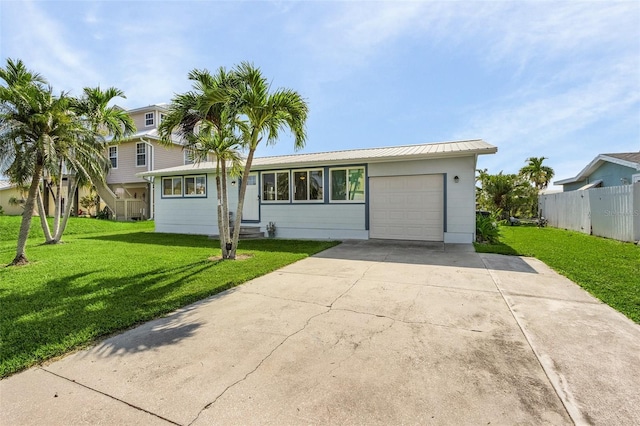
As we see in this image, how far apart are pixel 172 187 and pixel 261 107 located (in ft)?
32.9

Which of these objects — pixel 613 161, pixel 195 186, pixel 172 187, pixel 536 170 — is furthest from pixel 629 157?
pixel 172 187

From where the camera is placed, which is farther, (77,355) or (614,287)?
(614,287)

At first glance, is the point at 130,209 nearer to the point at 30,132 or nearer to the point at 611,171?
the point at 30,132

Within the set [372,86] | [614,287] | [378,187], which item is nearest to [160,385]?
[614,287]

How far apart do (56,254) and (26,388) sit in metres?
7.81

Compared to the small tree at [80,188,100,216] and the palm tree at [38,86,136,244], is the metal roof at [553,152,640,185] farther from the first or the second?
the small tree at [80,188,100,216]

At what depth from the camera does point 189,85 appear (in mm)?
6836

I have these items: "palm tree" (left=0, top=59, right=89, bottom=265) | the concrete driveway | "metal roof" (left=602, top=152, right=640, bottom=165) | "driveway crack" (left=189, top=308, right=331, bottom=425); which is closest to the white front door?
"palm tree" (left=0, top=59, right=89, bottom=265)

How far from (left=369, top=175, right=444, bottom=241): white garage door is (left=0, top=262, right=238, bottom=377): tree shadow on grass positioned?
695 centimetres

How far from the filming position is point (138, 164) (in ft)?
67.3

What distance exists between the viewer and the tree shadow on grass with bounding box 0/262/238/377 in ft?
9.53

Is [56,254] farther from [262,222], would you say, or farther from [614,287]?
[614,287]

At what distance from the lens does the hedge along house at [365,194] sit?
9656 mm

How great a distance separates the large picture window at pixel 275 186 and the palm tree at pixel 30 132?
6354mm
